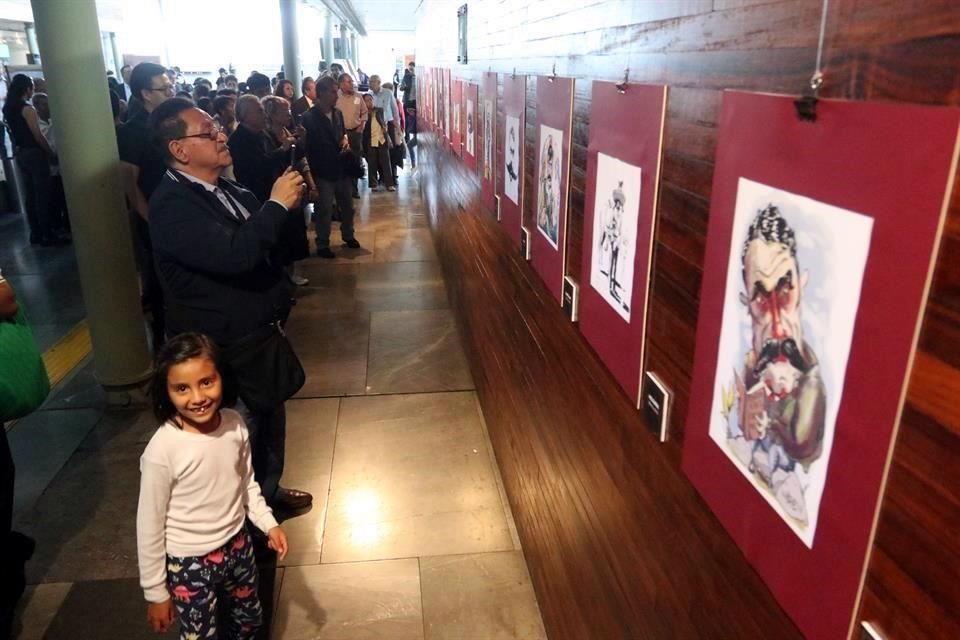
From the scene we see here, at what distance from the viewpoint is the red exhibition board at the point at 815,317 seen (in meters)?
0.71

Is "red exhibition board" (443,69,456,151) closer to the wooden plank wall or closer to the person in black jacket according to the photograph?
the person in black jacket

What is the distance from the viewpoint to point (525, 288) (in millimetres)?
2869

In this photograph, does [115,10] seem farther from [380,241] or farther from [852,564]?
[852,564]

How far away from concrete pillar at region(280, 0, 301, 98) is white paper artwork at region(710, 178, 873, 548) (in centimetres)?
1183

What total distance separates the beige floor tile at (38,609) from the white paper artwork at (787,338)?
270 cm

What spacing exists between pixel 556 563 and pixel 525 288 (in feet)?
3.49

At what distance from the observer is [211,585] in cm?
216

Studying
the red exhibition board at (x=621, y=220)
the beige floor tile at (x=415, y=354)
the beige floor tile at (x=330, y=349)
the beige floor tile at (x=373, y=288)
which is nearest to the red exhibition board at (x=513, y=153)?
the red exhibition board at (x=621, y=220)

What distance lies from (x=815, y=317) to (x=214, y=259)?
2025 millimetres

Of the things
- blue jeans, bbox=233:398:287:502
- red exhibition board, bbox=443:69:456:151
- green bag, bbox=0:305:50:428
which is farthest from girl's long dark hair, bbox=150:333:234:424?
red exhibition board, bbox=443:69:456:151

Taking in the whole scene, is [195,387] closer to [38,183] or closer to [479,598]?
[479,598]

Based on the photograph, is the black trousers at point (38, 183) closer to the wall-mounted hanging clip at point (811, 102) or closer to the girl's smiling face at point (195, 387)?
the girl's smiling face at point (195, 387)

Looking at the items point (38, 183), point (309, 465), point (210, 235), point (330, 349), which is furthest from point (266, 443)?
point (38, 183)

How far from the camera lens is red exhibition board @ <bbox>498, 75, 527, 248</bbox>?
2.75 meters
